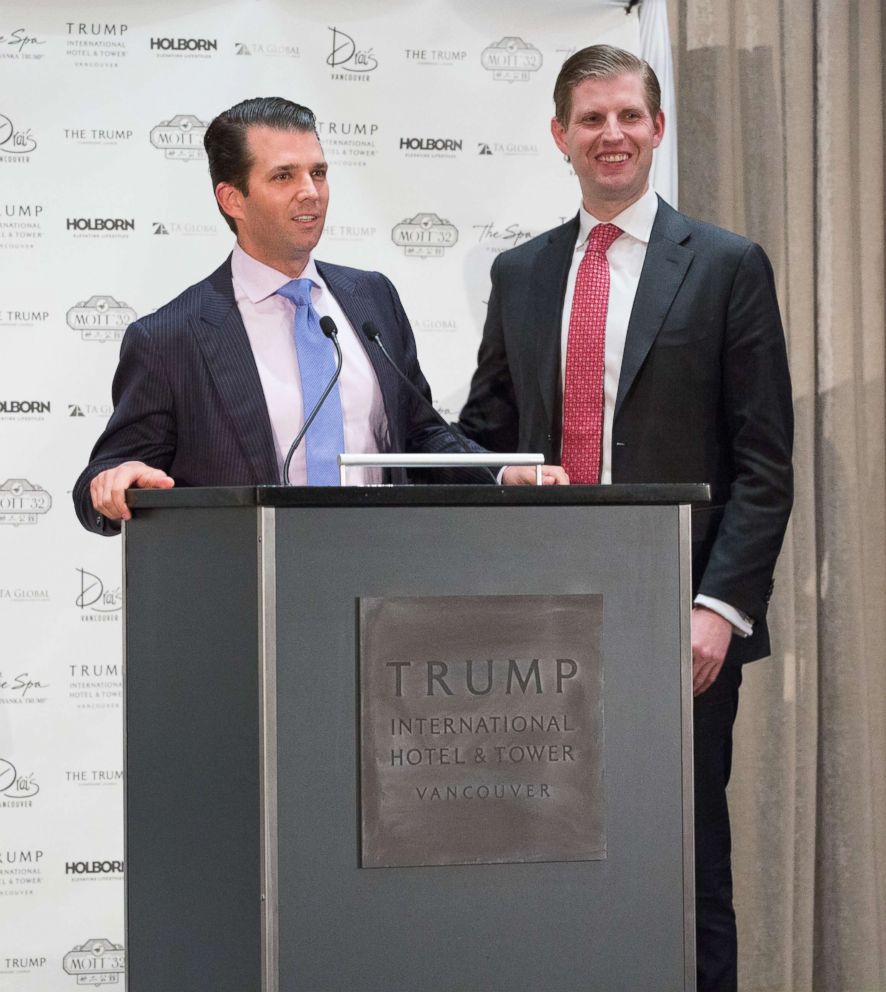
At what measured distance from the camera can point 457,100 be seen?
346 centimetres

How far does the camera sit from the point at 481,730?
1.58 meters

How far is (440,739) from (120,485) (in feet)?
1.98

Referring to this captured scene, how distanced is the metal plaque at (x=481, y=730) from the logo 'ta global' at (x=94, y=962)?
201 cm

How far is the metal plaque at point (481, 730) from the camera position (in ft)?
5.10

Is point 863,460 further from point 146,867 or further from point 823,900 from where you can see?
point 146,867

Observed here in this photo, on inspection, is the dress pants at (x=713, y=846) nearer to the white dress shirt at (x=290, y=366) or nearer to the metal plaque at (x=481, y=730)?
the white dress shirt at (x=290, y=366)

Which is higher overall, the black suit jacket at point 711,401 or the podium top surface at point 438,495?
the black suit jacket at point 711,401

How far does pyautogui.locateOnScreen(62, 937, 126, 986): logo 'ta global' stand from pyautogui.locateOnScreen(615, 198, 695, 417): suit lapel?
1.83 meters

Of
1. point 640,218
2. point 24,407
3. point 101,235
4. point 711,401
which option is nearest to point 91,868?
point 24,407

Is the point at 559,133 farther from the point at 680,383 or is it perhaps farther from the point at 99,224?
the point at 99,224

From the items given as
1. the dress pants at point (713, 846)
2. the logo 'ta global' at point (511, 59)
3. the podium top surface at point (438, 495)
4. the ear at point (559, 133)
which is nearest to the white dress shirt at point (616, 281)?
the ear at point (559, 133)

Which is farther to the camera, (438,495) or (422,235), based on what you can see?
(422,235)

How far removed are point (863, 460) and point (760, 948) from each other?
4.38ft

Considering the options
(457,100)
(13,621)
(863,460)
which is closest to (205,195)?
(457,100)
